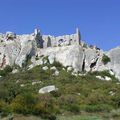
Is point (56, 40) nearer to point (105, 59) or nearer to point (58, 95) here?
point (105, 59)

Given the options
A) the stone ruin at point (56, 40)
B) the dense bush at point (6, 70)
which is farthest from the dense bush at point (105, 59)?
the dense bush at point (6, 70)

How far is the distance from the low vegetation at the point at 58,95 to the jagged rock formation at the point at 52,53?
2.89 m

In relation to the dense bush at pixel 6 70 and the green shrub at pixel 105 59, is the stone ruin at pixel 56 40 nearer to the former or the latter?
the green shrub at pixel 105 59

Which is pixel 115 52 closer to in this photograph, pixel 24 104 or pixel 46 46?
pixel 46 46

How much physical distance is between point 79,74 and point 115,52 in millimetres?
11929

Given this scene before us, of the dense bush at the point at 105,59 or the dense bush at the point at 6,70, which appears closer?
the dense bush at the point at 6,70

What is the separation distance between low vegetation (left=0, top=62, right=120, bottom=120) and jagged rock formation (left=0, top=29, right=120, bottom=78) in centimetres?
289

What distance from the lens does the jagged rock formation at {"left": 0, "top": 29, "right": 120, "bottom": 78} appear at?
85.1 metres

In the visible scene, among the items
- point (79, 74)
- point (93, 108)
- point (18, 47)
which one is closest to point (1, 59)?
point (18, 47)

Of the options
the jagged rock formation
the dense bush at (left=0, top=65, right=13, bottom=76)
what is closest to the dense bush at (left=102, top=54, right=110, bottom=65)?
the jagged rock formation

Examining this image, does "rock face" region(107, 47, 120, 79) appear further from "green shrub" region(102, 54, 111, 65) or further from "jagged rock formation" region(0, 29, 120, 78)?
"green shrub" region(102, 54, 111, 65)

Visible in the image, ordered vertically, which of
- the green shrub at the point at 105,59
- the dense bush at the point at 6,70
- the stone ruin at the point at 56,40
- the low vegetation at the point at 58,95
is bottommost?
the low vegetation at the point at 58,95

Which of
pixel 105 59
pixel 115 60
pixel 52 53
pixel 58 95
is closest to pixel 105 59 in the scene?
pixel 105 59

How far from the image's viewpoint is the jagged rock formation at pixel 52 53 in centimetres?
8512
